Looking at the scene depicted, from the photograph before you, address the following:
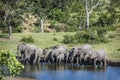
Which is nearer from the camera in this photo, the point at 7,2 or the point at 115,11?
the point at 7,2

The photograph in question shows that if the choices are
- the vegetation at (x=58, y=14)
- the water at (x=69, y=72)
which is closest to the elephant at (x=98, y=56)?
the water at (x=69, y=72)

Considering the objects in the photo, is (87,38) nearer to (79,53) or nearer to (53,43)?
(53,43)

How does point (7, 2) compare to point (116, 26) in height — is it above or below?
above

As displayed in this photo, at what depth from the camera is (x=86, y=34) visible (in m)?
62.7

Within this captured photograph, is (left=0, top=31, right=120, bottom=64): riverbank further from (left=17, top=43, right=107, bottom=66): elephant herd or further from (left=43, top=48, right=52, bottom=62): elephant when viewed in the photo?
(left=43, top=48, right=52, bottom=62): elephant

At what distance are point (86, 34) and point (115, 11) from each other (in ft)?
112

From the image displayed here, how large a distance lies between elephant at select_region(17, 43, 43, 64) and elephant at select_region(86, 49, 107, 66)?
6.40 m

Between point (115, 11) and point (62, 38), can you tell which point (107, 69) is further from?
point (115, 11)

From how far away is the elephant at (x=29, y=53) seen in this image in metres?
52.2

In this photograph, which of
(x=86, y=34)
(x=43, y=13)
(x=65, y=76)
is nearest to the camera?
(x=65, y=76)

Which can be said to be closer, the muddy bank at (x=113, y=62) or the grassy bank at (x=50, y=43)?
the muddy bank at (x=113, y=62)

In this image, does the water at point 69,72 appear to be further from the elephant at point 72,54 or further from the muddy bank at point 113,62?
the elephant at point 72,54

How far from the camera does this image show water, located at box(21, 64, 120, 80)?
1651 inches

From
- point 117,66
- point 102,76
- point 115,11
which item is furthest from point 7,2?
point 115,11
